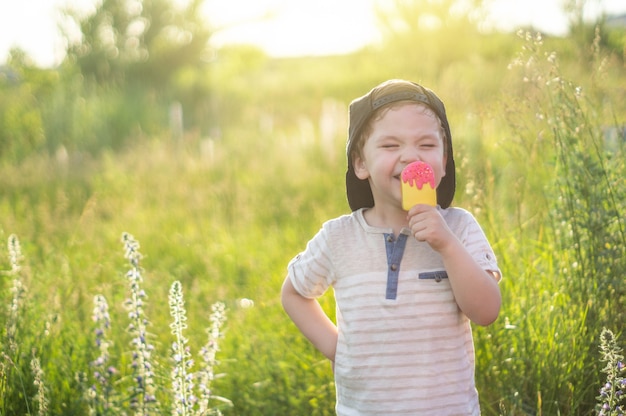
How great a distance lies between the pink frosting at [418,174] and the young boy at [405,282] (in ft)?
0.19

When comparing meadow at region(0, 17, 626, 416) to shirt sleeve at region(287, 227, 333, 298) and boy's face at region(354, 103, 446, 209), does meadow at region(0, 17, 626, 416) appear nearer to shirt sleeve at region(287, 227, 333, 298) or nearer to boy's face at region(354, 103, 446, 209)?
shirt sleeve at region(287, 227, 333, 298)

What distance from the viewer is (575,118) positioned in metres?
3.19

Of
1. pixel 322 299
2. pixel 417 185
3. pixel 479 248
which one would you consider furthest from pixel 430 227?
pixel 322 299

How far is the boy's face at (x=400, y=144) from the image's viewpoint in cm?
229

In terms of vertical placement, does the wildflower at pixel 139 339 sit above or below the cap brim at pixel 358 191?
below

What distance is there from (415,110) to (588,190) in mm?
1069

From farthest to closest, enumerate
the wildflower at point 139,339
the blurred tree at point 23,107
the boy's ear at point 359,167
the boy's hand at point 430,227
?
the blurred tree at point 23,107 → the wildflower at point 139,339 → the boy's ear at point 359,167 → the boy's hand at point 430,227

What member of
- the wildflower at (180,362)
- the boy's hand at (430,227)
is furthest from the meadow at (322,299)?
the boy's hand at (430,227)

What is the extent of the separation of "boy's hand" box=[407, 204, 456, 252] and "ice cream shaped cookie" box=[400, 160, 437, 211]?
0.06ft

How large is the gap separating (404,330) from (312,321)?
40 centimetres

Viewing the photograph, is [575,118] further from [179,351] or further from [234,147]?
[234,147]

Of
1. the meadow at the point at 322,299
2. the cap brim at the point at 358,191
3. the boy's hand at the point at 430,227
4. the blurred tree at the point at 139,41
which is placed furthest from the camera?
the blurred tree at the point at 139,41

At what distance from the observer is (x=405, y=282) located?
227cm

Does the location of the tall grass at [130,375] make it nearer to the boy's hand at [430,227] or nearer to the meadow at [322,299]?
the meadow at [322,299]
